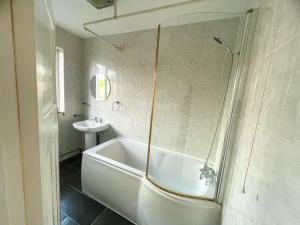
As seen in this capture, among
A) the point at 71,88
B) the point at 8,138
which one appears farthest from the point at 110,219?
the point at 71,88

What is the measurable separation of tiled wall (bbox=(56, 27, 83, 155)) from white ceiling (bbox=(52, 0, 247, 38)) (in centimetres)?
35

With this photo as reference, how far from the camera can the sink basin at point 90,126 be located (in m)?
2.32

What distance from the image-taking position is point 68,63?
2516 mm

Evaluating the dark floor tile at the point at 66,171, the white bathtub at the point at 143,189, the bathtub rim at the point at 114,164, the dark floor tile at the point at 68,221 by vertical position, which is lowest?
the dark floor tile at the point at 68,221

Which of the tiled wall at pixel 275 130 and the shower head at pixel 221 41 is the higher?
the shower head at pixel 221 41

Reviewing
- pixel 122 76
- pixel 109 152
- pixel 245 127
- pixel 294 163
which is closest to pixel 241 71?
pixel 245 127

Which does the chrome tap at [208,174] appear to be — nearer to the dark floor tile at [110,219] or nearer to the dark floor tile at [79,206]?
the dark floor tile at [110,219]

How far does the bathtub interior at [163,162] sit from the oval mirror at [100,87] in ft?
2.96

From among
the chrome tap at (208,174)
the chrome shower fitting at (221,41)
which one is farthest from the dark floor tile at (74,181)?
the chrome shower fitting at (221,41)

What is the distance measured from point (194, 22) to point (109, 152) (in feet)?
7.07

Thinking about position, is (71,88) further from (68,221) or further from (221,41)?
(221,41)

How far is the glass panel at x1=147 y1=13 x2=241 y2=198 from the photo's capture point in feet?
5.39

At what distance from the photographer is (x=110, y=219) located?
1590mm

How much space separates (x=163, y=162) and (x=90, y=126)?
1.51 m
